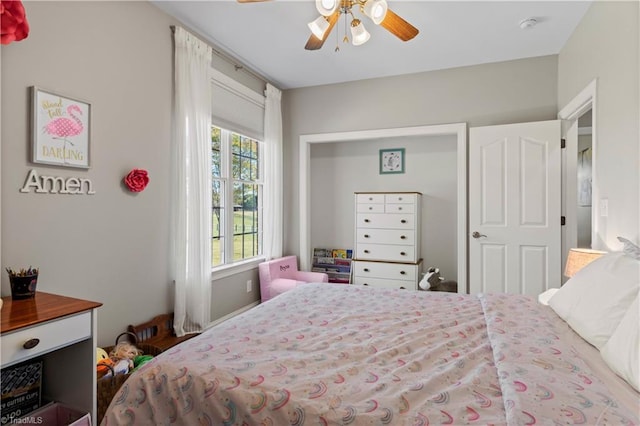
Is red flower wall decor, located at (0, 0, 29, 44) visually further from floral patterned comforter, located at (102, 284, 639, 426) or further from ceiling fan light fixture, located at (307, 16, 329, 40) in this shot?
floral patterned comforter, located at (102, 284, 639, 426)

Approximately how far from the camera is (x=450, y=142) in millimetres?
4184

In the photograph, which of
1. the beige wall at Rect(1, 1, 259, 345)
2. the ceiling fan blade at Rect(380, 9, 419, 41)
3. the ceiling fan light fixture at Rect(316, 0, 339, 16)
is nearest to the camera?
the beige wall at Rect(1, 1, 259, 345)

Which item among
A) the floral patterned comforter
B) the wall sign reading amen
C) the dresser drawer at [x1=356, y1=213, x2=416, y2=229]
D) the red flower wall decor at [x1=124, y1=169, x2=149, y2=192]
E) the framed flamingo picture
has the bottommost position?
the floral patterned comforter

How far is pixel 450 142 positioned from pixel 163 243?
337cm

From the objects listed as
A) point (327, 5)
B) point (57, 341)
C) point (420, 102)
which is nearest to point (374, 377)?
point (57, 341)

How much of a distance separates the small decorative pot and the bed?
859 mm

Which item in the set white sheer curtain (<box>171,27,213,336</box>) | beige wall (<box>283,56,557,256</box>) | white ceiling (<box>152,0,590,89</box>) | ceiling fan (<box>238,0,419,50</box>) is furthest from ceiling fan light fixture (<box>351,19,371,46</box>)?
beige wall (<box>283,56,557,256</box>)

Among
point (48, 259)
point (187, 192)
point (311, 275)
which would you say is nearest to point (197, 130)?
point (187, 192)

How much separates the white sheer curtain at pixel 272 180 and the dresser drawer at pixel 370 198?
951 millimetres

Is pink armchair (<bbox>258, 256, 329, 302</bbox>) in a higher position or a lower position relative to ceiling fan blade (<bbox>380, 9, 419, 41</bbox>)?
lower

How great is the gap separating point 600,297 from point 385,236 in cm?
267

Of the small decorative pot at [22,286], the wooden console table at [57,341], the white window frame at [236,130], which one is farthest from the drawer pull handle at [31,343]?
the white window frame at [236,130]

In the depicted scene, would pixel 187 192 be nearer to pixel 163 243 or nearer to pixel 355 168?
pixel 163 243

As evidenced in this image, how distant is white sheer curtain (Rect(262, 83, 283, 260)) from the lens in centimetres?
398
